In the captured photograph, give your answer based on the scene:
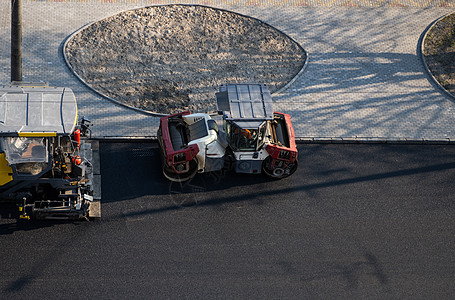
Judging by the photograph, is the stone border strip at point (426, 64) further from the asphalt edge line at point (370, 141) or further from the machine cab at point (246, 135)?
the machine cab at point (246, 135)

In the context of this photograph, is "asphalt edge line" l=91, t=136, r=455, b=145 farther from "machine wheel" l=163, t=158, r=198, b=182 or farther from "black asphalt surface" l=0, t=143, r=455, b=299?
"machine wheel" l=163, t=158, r=198, b=182

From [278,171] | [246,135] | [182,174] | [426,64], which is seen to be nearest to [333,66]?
[426,64]

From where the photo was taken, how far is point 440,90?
22.8m

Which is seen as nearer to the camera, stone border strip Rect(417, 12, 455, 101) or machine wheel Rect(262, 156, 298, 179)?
machine wheel Rect(262, 156, 298, 179)

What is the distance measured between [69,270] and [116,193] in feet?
10.3

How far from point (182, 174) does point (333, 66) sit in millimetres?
8837

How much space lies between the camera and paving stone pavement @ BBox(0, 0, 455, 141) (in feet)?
67.3

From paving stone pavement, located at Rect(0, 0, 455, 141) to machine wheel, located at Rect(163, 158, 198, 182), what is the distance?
2.18 metres

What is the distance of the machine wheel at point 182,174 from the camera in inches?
701

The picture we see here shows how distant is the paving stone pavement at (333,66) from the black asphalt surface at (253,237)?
1505 millimetres

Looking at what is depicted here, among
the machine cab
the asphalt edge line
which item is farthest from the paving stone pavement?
the machine cab

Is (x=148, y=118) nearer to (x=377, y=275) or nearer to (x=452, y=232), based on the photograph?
(x=377, y=275)

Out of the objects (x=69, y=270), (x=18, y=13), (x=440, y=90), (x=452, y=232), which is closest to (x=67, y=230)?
(x=69, y=270)

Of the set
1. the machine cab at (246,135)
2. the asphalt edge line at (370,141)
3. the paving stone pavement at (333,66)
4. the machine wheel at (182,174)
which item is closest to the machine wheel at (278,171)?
the machine cab at (246,135)
